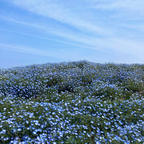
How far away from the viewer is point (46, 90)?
340 inches

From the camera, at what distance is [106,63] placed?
15562 mm

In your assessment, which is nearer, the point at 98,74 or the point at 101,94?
the point at 101,94

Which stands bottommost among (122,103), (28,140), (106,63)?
(28,140)

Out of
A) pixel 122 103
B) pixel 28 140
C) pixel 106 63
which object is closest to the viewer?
pixel 28 140

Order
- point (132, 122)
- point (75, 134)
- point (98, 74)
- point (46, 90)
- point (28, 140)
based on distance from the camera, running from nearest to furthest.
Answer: point (28, 140)
point (75, 134)
point (132, 122)
point (46, 90)
point (98, 74)

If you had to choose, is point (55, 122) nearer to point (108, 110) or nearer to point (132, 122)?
point (108, 110)

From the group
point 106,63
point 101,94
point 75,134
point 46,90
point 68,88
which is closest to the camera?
point 75,134

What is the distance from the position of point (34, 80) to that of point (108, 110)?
4.73 m

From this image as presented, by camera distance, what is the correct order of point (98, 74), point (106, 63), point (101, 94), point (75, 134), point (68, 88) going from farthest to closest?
point (106, 63) < point (98, 74) < point (68, 88) < point (101, 94) < point (75, 134)

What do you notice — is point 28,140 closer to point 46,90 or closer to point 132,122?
point 132,122

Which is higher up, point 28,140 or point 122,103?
point 122,103

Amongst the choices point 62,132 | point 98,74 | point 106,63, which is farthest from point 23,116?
point 106,63

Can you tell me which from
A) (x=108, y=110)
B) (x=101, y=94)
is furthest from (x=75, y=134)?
(x=101, y=94)

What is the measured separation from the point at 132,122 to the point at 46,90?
4.18 m
